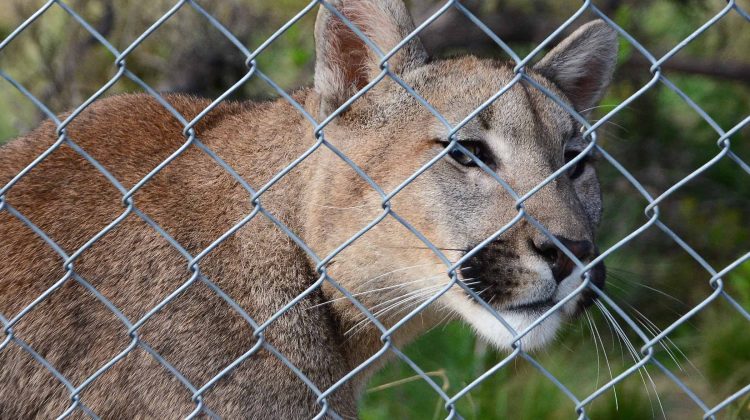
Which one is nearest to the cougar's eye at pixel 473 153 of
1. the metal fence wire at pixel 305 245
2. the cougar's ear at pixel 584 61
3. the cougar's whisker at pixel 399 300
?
the metal fence wire at pixel 305 245

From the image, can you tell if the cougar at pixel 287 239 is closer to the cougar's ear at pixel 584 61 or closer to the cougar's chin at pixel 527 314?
the cougar's chin at pixel 527 314

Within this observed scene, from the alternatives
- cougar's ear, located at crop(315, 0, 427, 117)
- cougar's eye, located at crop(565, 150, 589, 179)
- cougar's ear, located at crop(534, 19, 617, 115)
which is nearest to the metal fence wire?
cougar's ear, located at crop(315, 0, 427, 117)

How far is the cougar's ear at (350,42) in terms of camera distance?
388cm

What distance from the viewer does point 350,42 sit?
4.03 metres

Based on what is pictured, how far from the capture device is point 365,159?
4.01m

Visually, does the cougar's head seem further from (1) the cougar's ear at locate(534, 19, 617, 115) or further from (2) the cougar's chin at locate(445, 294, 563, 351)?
(1) the cougar's ear at locate(534, 19, 617, 115)

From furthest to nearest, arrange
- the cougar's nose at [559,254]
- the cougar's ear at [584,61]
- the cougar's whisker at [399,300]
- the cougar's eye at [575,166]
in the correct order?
the cougar's ear at [584,61] → the cougar's eye at [575,166] → the cougar's whisker at [399,300] → the cougar's nose at [559,254]

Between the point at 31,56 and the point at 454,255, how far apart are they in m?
6.63

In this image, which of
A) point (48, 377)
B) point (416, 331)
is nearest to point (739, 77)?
point (416, 331)

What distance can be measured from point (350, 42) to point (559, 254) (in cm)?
124

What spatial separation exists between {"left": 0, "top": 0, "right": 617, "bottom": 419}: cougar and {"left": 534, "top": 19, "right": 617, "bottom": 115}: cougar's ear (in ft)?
1.48

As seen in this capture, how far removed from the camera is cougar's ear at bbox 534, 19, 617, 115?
457 centimetres

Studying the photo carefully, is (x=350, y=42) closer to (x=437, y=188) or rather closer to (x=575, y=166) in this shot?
(x=437, y=188)

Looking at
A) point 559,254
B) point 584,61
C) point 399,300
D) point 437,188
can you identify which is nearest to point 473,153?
point 437,188
